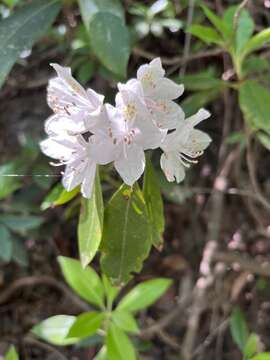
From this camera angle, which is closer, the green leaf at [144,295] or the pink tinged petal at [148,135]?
the pink tinged petal at [148,135]

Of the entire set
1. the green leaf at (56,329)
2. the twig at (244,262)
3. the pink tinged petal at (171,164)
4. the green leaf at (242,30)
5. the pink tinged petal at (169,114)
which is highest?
the pink tinged petal at (169,114)

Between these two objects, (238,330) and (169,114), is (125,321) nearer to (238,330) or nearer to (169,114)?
(238,330)

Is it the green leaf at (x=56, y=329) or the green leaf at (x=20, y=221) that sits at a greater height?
the green leaf at (x=20, y=221)

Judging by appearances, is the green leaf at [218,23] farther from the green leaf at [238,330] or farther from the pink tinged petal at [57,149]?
the green leaf at [238,330]

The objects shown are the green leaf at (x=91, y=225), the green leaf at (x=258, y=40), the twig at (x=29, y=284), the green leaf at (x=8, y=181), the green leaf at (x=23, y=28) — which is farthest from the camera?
the twig at (x=29, y=284)

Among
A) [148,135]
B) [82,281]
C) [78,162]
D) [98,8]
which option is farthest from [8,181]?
[148,135]

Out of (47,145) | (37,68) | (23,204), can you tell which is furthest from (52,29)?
(47,145)

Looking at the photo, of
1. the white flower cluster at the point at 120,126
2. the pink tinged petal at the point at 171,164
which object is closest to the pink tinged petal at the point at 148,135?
the white flower cluster at the point at 120,126
